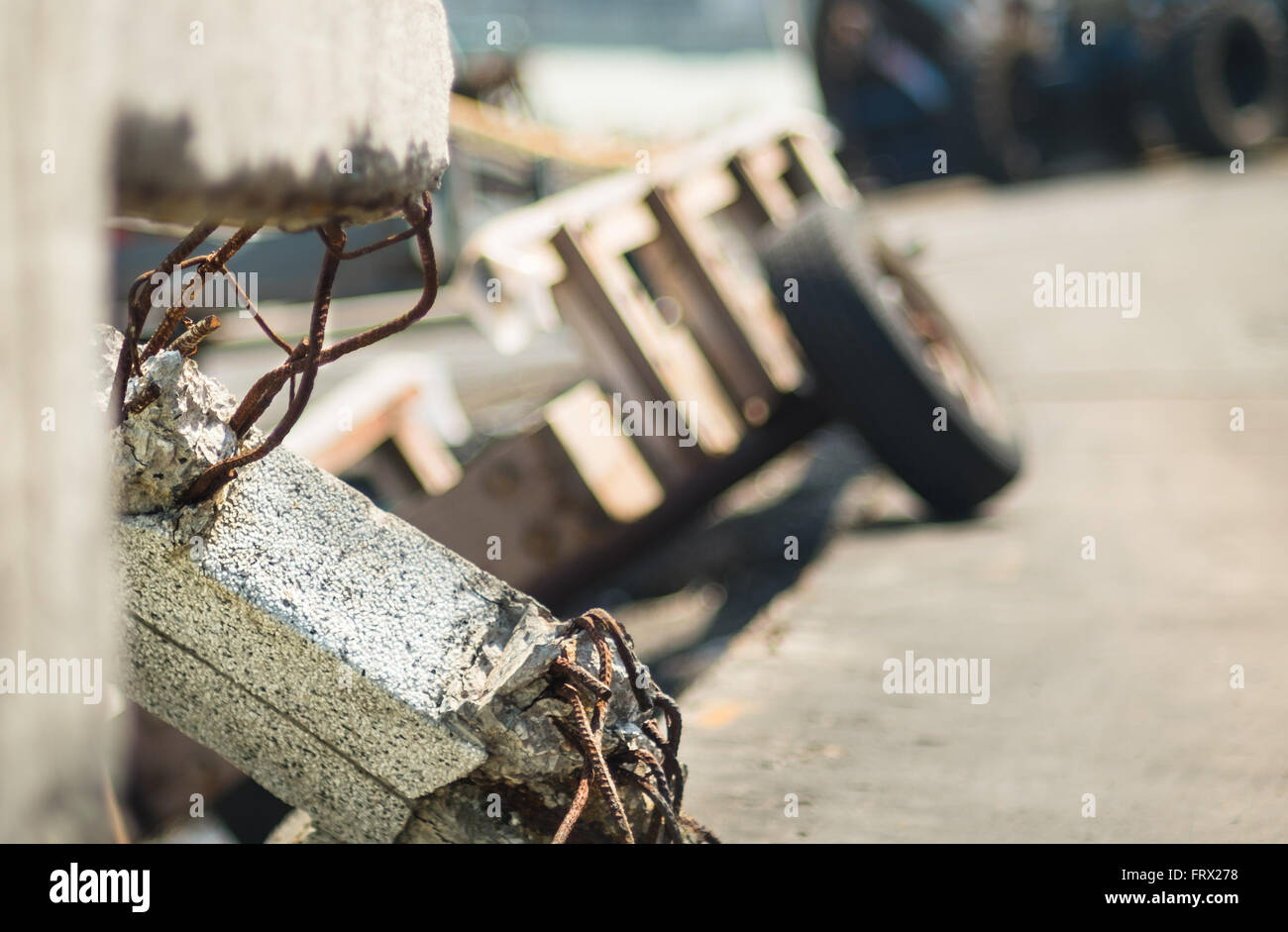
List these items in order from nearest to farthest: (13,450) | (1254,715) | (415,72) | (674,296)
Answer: (13,450), (415,72), (1254,715), (674,296)

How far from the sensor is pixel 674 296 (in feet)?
11.6

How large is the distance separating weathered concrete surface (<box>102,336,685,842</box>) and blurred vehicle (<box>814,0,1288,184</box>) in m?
10.5

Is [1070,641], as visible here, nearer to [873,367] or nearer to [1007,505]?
[873,367]

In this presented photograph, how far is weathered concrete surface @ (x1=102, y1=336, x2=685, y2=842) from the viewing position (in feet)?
4.33

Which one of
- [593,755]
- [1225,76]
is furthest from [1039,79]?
[593,755]

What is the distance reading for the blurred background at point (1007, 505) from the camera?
2.07 m

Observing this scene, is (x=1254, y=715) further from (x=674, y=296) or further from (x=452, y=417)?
(x=452, y=417)

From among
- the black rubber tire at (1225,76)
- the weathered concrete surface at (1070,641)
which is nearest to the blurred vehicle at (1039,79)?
the black rubber tire at (1225,76)

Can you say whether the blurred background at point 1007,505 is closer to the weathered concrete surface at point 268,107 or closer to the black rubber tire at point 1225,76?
the black rubber tire at point 1225,76

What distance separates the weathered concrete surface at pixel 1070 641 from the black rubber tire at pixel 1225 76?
18.5 ft

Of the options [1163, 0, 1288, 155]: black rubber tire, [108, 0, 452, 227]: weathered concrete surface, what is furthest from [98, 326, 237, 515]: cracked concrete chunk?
[1163, 0, 1288, 155]: black rubber tire

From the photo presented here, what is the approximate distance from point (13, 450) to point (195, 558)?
661 millimetres

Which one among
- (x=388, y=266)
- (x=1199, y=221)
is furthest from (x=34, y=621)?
(x=1199, y=221)

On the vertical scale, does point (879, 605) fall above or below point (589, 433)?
below
